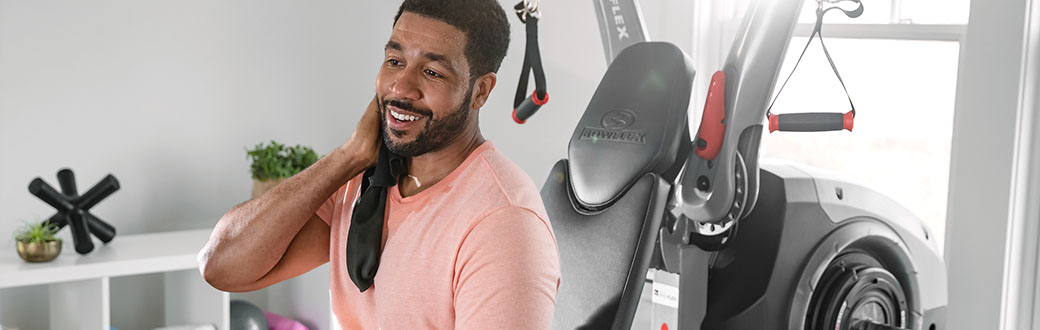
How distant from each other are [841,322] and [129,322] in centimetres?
216

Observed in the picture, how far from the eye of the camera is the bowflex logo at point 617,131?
1476 mm

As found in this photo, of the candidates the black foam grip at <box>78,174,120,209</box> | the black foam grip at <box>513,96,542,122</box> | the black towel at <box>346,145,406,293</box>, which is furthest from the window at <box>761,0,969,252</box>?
the black foam grip at <box>78,174,120,209</box>

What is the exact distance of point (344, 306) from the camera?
1.24 meters

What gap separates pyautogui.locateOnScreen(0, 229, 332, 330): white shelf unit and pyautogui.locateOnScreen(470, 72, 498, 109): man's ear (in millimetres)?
1562

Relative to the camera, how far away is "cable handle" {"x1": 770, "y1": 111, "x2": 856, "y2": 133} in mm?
1454

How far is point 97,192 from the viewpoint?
2.47 metres

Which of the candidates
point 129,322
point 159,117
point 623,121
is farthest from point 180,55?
point 623,121

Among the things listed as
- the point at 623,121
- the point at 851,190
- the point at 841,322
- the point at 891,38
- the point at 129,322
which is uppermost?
the point at 891,38

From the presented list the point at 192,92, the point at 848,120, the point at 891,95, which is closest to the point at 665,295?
the point at 848,120

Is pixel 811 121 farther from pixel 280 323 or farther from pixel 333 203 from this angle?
pixel 280 323

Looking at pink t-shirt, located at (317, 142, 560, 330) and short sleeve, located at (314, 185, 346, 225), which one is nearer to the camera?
pink t-shirt, located at (317, 142, 560, 330)

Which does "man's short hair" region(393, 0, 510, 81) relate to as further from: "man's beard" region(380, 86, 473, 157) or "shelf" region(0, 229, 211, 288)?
"shelf" region(0, 229, 211, 288)

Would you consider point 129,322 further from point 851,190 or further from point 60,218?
point 851,190

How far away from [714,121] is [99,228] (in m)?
1.76
